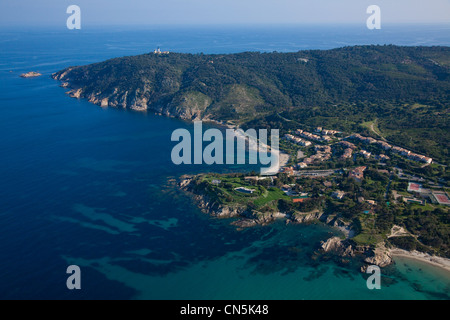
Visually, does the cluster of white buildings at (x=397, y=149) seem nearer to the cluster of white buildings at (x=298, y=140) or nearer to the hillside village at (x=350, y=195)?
the hillside village at (x=350, y=195)

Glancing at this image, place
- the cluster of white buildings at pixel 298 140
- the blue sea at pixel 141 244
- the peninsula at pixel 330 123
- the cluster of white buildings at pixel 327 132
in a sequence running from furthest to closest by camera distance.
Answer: the cluster of white buildings at pixel 327 132
the cluster of white buildings at pixel 298 140
the peninsula at pixel 330 123
the blue sea at pixel 141 244

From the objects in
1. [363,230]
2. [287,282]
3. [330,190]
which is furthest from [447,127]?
[287,282]

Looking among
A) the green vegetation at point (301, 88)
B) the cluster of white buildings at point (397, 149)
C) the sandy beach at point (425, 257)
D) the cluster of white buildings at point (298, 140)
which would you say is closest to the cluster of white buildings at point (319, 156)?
the cluster of white buildings at point (298, 140)

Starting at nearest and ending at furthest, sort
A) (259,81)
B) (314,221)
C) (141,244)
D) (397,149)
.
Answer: (141,244), (314,221), (397,149), (259,81)

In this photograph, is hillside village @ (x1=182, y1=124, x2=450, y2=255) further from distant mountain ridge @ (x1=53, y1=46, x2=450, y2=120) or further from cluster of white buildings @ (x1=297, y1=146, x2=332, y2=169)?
distant mountain ridge @ (x1=53, y1=46, x2=450, y2=120)

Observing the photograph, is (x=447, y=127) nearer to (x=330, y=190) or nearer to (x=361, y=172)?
(x=361, y=172)

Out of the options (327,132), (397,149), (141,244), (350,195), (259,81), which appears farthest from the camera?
(259,81)

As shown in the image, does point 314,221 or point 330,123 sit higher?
point 330,123

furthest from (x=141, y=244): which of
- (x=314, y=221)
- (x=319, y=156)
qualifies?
(x=319, y=156)

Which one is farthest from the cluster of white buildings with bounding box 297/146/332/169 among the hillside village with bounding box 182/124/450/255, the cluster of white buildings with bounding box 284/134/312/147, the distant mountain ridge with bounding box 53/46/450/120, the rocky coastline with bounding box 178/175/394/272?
the distant mountain ridge with bounding box 53/46/450/120

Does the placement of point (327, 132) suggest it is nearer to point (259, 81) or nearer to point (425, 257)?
point (425, 257)
